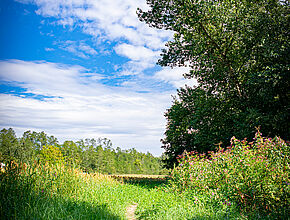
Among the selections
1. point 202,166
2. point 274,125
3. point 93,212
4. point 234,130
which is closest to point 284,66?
point 274,125

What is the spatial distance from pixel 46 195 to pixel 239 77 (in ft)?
33.8

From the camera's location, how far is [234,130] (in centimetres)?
996

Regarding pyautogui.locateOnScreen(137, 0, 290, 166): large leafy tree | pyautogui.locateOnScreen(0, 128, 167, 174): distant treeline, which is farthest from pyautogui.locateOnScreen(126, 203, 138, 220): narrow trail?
pyautogui.locateOnScreen(0, 128, 167, 174): distant treeline

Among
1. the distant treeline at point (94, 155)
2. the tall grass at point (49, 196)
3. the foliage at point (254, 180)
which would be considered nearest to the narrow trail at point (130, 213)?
the tall grass at point (49, 196)

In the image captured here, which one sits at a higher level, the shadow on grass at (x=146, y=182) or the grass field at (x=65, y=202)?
the grass field at (x=65, y=202)

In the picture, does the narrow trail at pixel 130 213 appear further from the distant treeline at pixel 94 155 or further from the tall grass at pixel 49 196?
the distant treeline at pixel 94 155

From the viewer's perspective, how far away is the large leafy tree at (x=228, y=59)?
29.5 feet

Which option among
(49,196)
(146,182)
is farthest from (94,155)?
(49,196)

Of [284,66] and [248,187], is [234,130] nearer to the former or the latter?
[284,66]

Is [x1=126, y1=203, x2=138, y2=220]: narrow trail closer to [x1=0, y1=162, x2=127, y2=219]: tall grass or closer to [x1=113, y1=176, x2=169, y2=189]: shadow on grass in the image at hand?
[x1=0, y1=162, x2=127, y2=219]: tall grass

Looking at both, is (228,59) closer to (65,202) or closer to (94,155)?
(65,202)

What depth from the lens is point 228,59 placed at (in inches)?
424

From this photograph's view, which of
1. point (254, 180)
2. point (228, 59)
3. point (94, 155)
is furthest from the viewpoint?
point (94, 155)

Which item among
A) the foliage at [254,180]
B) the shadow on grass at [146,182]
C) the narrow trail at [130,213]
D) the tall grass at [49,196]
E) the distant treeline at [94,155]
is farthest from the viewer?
the distant treeline at [94,155]
